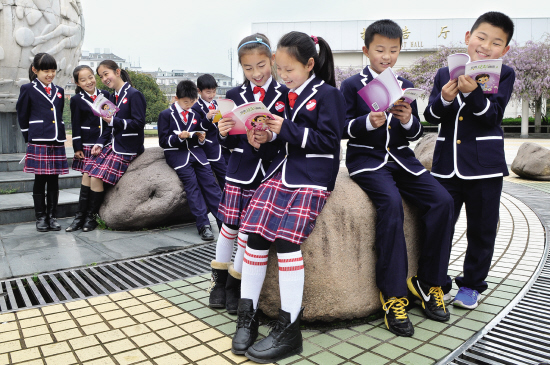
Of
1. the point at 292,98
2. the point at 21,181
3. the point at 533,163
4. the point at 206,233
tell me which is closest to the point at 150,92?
the point at 21,181

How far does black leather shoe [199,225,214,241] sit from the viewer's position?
16.3 ft

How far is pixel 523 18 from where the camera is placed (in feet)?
127

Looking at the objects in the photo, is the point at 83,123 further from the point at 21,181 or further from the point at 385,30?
the point at 385,30

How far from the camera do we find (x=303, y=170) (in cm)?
264

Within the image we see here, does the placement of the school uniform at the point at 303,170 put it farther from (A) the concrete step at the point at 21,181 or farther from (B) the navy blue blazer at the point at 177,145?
(A) the concrete step at the point at 21,181

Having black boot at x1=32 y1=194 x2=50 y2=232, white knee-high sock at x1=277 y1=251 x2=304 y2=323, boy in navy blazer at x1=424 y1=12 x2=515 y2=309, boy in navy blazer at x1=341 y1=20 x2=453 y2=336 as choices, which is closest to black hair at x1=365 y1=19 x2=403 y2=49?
boy in navy blazer at x1=341 y1=20 x2=453 y2=336

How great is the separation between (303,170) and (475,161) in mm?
1227

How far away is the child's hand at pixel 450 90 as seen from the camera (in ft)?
9.38

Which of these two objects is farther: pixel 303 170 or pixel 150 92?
pixel 150 92

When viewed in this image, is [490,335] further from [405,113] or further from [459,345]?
[405,113]

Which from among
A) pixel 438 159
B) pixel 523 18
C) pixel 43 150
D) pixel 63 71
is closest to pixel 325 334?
pixel 438 159

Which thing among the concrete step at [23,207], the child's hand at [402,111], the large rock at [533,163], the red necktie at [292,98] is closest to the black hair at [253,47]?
the red necktie at [292,98]

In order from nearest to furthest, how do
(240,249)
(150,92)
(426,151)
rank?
1. (240,249)
2. (426,151)
3. (150,92)

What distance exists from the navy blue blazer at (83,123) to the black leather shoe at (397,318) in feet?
13.8
